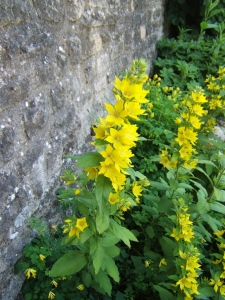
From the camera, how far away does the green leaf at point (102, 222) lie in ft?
5.23

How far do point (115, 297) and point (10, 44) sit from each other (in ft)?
5.76

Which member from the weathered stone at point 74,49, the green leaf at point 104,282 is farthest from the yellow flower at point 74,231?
the weathered stone at point 74,49

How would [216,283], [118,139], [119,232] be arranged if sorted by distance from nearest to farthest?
[118,139] < [119,232] < [216,283]

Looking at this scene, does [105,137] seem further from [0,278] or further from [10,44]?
[0,278]

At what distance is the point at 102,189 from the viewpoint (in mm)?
1507

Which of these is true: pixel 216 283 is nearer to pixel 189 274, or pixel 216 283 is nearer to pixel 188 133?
pixel 189 274

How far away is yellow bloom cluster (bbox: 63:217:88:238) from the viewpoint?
1653 millimetres

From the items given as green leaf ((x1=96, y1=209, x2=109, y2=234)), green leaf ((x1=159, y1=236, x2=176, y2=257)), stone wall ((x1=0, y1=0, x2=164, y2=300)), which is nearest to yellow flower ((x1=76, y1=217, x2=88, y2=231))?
green leaf ((x1=96, y1=209, x2=109, y2=234))

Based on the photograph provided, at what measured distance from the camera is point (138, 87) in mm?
1443

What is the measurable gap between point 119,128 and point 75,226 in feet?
1.93

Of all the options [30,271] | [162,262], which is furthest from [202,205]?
[30,271]

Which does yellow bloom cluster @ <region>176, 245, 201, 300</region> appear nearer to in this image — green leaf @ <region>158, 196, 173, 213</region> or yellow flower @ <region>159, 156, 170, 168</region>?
green leaf @ <region>158, 196, 173, 213</region>

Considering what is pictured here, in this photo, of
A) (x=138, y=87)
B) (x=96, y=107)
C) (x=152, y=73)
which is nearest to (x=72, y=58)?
(x=96, y=107)

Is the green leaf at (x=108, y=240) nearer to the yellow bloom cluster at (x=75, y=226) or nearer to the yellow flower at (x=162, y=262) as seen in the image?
the yellow bloom cluster at (x=75, y=226)
